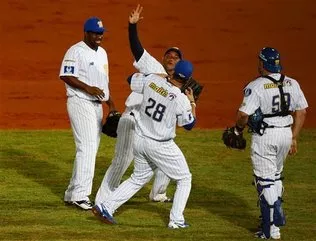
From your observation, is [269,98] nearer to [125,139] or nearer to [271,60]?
[271,60]

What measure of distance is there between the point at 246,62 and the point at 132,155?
9685 mm

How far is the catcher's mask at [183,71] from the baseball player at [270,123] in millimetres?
601

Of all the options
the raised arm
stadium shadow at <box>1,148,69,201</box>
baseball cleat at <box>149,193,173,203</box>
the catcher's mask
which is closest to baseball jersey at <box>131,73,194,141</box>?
the catcher's mask

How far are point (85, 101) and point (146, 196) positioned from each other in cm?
159

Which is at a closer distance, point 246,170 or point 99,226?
point 99,226

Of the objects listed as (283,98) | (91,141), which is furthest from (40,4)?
(283,98)

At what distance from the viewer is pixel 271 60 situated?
10.7m

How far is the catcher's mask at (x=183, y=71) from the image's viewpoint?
10742mm

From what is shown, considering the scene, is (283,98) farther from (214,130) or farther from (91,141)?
(214,130)

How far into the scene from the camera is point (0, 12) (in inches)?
845

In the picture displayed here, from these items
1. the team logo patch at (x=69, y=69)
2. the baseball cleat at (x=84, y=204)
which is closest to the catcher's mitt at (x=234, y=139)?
the baseball cleat at (x=84, y=204)

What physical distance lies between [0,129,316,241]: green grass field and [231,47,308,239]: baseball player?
35 centimetres

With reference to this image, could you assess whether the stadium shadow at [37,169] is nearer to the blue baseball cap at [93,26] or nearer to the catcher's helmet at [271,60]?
the blue baseball cap at [93,26]

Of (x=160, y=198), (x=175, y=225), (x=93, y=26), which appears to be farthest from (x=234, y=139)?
(x=93, y=26)
